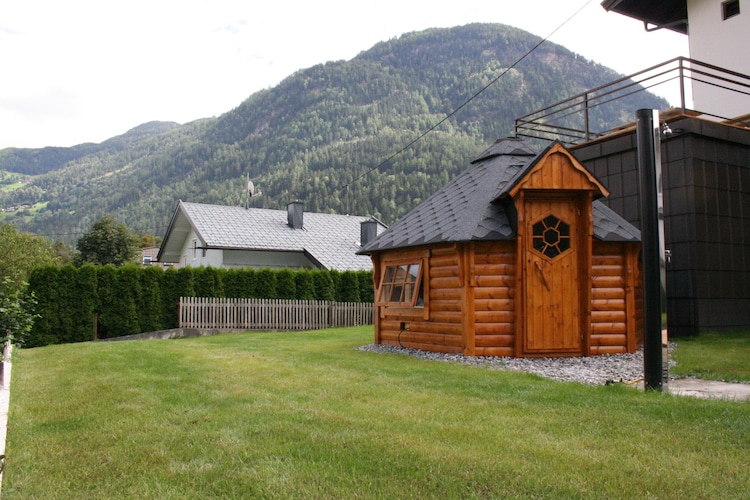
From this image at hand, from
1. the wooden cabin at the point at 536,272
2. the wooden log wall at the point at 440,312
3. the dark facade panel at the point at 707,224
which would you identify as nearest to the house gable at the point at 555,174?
the wooden cabin at the point at 536,272

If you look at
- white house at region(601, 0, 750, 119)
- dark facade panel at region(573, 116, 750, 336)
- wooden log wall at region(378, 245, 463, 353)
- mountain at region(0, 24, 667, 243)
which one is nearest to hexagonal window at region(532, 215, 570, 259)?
wooden log wall at region(378, 245, 463, 353)

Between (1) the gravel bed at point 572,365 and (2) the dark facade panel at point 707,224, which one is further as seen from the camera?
(2) the dark facade panel at point 707,224

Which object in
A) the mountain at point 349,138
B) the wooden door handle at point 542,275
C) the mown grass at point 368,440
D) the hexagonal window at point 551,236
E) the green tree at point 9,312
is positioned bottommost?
the mown grass at point 368,440

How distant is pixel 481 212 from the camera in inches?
415

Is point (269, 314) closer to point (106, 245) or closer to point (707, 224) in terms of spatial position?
point (707, 224)

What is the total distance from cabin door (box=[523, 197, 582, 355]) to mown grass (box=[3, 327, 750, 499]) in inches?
108

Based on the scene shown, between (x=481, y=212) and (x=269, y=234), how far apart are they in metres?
20.2

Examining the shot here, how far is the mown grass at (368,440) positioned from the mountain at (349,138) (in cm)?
5227

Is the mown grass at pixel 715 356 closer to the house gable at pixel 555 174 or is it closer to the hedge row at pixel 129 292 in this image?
the house gable at pixel 555 174

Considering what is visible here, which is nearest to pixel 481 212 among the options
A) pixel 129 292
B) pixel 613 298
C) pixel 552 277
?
pixel 552 277

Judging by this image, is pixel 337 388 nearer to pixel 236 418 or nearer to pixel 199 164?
pixel 236 418

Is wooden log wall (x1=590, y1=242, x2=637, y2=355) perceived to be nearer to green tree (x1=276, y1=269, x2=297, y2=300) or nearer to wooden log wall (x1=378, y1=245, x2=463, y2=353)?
wooden log wall (x1=378, y1=245, x2=463, y2=353)

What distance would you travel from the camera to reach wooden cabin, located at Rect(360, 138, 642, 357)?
1000 centimetres

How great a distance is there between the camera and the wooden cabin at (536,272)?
10.0 m
